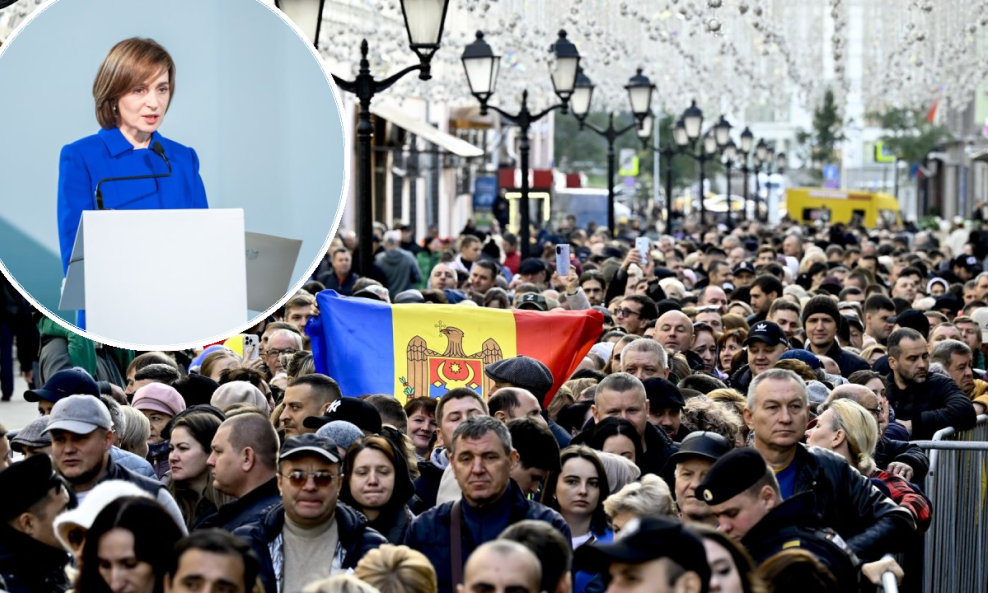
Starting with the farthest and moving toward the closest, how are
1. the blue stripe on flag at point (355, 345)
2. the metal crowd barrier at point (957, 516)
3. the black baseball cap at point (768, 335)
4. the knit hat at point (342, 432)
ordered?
the blue stripe on flag at point (355, 345) < the black baseball cap at point (768, 335) < the metal crowd barrier at point (957, 516) < the knit hat at point (342, 432)

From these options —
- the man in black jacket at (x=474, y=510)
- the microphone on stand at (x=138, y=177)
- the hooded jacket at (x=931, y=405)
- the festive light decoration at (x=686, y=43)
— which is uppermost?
the festive light decoration at (x=686, y=43)

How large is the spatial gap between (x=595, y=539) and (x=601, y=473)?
1.09 feet

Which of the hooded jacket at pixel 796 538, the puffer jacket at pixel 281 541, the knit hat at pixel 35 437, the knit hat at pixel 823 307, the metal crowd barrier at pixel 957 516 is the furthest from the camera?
the knit hat at pixel 823 307

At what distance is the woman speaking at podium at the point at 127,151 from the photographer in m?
6.55

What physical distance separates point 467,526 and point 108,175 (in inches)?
73.2

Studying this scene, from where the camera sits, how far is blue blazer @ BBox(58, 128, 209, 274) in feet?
21.4

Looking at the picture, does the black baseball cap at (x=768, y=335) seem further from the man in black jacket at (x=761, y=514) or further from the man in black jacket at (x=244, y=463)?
the man in black jacket at (x=761, y=514)

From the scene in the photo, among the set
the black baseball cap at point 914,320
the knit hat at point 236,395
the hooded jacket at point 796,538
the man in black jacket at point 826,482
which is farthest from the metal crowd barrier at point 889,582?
the black baseball cap at point 914,320

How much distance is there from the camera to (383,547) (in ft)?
18.2

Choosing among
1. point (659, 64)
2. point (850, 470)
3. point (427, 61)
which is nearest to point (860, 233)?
point (659, 64)

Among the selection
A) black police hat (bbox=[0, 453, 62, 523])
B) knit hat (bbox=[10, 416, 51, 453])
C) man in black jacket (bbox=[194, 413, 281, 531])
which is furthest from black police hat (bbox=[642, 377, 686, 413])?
black police hat (bbox=[0, 453, 62, 523])

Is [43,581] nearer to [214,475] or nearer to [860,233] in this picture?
[214,475]

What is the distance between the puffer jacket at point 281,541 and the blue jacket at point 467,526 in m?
0.16

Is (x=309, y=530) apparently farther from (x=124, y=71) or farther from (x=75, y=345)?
(x=75, y=345)
